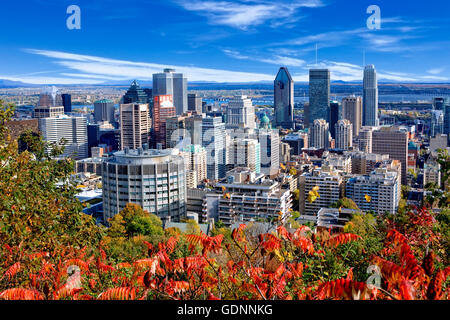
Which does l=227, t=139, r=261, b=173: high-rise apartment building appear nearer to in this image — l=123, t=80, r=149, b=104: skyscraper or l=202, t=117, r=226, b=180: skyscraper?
l=202, t=117, r=226, b=180: skyscraper

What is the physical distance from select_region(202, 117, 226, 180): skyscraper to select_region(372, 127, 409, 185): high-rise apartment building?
28.4ft

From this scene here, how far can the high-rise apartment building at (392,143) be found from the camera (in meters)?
24.6

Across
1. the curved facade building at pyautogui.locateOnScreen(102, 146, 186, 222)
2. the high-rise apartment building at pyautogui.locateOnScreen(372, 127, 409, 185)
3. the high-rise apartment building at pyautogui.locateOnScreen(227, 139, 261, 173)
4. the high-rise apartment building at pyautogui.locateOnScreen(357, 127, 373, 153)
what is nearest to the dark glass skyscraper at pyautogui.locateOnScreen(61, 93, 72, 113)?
the high-rise apartment building at pyautogui.locateOnScreen(227, 139, 261, 173)

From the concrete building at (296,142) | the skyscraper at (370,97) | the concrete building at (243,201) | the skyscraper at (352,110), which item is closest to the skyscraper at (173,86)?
the concrete building at (296,142)

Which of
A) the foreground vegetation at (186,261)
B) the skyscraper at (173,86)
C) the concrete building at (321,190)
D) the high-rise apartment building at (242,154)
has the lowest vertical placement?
the concrete building at (321,190)

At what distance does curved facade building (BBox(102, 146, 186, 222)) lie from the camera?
10062 millimetres

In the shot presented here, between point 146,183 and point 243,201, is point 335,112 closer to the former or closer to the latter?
point 243,201

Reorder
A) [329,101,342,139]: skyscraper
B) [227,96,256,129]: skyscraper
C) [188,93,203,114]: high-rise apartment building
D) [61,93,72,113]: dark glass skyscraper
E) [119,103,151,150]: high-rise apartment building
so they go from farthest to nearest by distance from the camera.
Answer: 1. [329,101,342,139]: skyscraper
2. [188,93,203,114]: high-rise apartment building
3. [227,96,256,129]: skyscraper
4. [61,93,72,113]: dark glass skyscraper
5. [119,103,151,150]: high-rise apartment building

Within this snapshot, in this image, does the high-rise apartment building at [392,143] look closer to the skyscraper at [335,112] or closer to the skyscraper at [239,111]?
the skyscraper at [239,111]

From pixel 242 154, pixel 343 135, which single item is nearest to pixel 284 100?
pixel 343 135

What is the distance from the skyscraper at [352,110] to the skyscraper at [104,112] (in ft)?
60.0

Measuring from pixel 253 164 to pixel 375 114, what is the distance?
2013 centimetres

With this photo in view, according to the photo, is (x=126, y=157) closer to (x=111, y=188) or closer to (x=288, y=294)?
(x=111, y=188)

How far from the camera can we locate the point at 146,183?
33.1 feet
